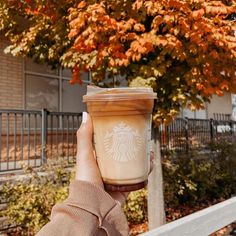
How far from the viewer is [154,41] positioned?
3898 millimetres

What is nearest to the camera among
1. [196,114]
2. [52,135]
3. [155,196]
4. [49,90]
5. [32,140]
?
[155,196]

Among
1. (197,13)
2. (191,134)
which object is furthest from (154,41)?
(191,134)

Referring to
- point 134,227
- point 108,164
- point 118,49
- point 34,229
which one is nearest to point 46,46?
point 118,49

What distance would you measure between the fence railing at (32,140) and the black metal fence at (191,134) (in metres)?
2.30

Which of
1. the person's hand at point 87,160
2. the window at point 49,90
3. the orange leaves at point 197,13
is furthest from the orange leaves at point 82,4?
the window at point 49,90

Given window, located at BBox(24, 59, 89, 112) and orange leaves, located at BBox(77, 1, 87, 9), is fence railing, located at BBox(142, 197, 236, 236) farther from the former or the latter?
window, located at BBox(24, 59, 89, 112)

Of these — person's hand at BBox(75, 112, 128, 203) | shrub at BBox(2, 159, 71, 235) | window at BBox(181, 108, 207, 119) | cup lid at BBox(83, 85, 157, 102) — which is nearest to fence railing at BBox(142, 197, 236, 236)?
person's hand at BBox(75, 112, 128, 203)

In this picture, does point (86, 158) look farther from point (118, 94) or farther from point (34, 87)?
point (34, 87)

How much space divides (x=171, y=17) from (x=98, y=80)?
5.97 ft

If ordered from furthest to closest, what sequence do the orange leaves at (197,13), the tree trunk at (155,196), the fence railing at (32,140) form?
the fence railing at (32,140)
the tree trunk at (155,196)
the orange leaves at (197,13)

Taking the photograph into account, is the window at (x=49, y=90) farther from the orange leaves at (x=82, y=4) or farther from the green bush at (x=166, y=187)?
the orange leaves at (x=82, y=4)

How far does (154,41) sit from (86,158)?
3.07m

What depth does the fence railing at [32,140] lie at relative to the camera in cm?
643

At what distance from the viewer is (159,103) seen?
4.78 metres
